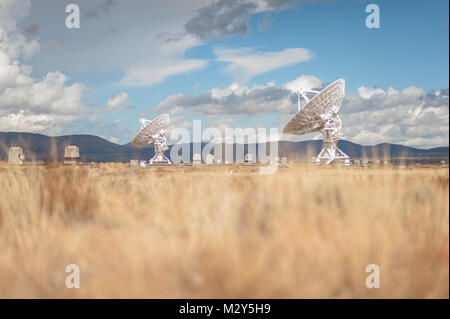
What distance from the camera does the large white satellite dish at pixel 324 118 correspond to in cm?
4025

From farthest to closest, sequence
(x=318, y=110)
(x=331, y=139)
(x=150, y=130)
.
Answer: (x=150, y=130), (x=331, y=139), (x=318, y=110)

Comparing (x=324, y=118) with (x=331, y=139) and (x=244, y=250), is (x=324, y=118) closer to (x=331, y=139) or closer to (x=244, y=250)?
(x=331, y=139)

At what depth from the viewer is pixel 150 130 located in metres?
57.1

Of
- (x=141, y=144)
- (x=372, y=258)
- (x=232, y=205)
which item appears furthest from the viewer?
(x=141, y=144)

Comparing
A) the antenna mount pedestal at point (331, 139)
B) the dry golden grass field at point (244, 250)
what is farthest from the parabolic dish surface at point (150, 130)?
the dry golden grass field at point (244, 250)

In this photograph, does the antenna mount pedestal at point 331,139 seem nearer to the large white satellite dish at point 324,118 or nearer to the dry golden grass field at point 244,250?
the large white satellite dish at point 324,118

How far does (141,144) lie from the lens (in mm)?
61844

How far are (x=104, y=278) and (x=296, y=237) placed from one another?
1.90 m

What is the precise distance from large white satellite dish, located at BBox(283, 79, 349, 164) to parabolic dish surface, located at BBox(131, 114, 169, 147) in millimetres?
21309

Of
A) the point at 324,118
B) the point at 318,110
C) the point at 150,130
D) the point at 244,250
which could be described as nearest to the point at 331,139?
the point at 324,118

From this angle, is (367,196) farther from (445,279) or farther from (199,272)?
(199,272)

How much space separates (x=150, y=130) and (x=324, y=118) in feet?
91.6
